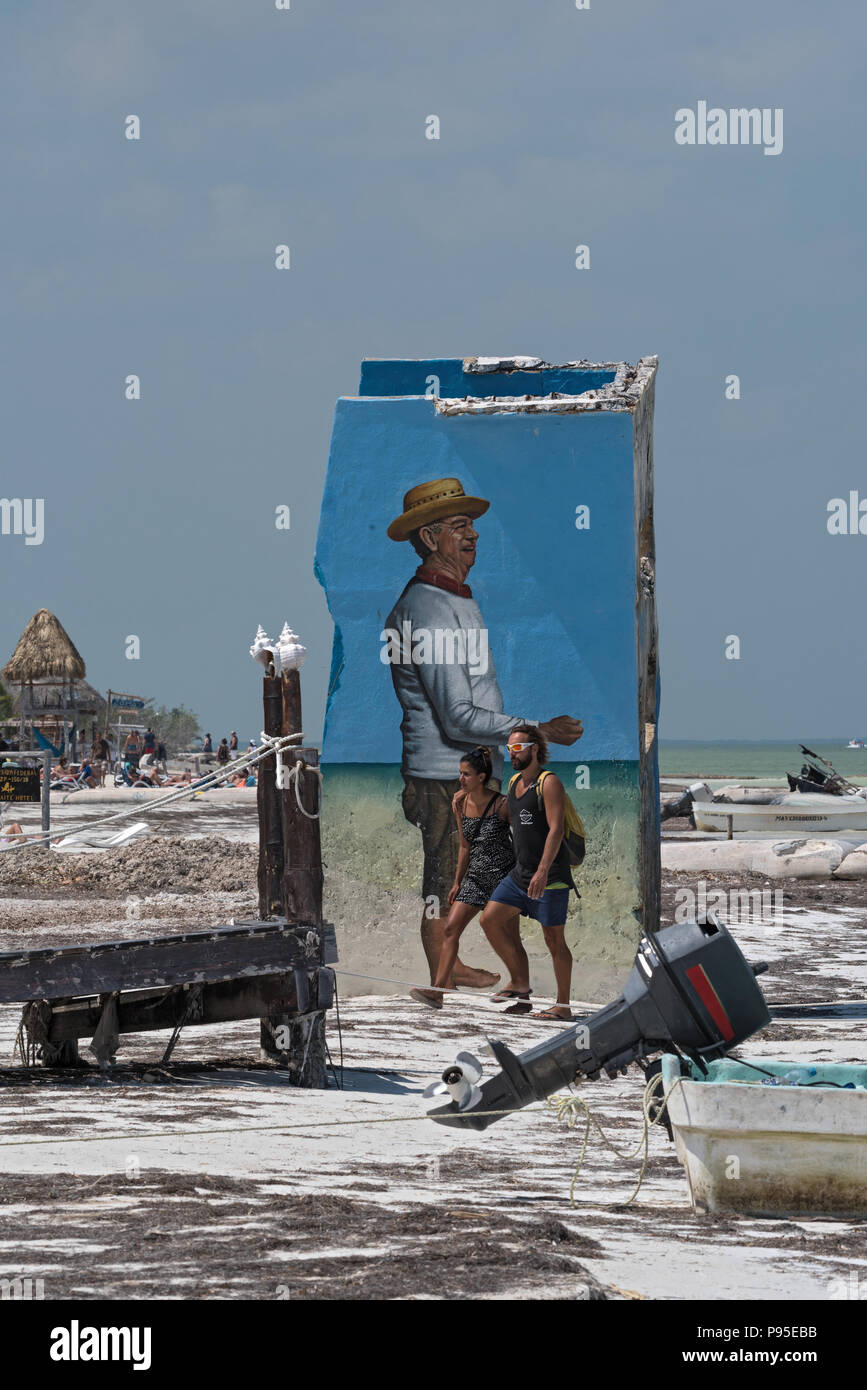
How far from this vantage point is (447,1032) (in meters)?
12.4

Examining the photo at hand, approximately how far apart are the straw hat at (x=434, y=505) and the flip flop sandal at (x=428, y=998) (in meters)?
3.96

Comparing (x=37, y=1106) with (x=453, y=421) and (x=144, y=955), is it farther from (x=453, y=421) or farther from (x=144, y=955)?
(x=453, y=421)

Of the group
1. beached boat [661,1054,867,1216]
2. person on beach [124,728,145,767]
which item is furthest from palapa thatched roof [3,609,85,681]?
beached boat [661,1054,867,1216]

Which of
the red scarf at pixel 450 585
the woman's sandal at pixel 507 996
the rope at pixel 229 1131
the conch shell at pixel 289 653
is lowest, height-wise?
the woman's sandal at pixel 507 996

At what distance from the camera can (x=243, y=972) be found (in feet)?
31.9

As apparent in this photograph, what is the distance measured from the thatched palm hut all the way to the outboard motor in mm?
46259

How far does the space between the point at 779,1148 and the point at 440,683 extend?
767 centimetres

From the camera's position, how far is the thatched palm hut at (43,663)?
53.4m

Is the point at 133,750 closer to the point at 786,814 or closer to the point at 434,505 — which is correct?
the point at 786,814

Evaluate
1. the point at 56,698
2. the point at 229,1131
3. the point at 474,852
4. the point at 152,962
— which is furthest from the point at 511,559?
the point at 56,698

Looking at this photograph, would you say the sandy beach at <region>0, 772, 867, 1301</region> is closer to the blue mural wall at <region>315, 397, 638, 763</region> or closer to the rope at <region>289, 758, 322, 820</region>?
the rope at <region>289, 758, 322, 820</region>

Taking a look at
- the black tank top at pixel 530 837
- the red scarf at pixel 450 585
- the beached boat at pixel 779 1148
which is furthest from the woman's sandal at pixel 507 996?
the beached boat at pixel 779 1148

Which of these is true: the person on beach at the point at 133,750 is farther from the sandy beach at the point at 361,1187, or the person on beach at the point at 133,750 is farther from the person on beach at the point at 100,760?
the sandy beach at the point at 361,1187

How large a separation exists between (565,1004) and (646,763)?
2.24 metres
